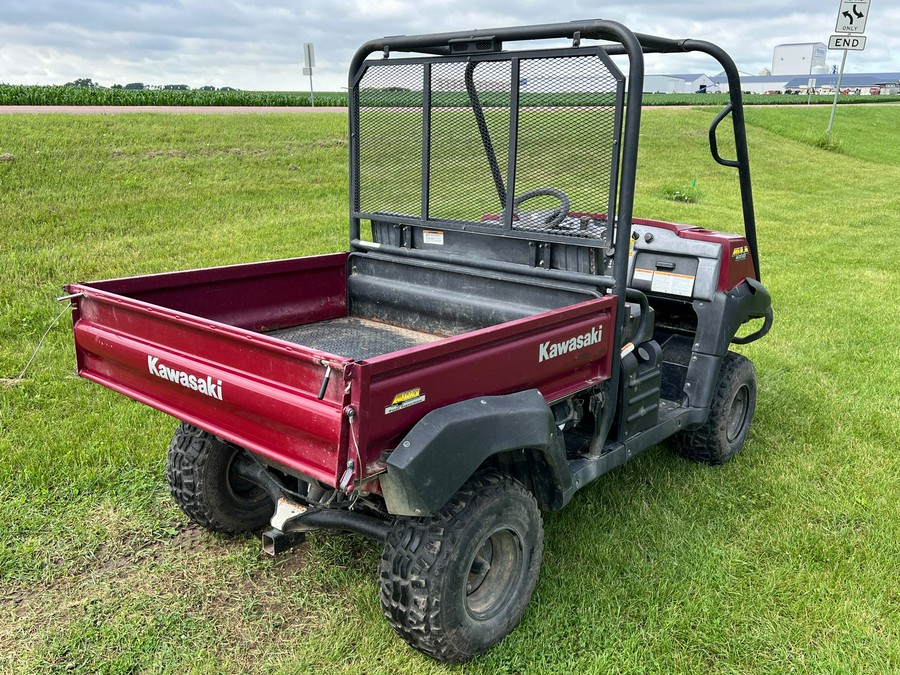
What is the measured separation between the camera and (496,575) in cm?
275

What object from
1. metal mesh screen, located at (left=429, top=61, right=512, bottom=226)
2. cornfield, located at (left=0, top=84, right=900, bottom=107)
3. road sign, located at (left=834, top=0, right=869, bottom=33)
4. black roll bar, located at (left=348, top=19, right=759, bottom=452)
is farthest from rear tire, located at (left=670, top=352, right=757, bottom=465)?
road sign, located at (left=834, top=0, right=869, bottom=33)

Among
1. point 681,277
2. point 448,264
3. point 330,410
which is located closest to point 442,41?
point 448,264

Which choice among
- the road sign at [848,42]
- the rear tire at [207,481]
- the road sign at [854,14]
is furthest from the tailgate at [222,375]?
the road sign at [854,14]

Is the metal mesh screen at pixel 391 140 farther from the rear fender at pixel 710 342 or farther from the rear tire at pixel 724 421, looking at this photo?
the rear tire at pixel 724 421

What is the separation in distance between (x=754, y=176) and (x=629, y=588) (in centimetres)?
1623

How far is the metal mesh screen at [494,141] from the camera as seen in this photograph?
2979mm

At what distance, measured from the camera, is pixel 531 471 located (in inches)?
111

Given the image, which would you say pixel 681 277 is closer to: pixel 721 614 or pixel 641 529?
pixel 641 529

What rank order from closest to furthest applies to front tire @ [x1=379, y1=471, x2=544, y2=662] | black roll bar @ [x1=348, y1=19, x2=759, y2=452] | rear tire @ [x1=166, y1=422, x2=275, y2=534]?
front tire @ [x1=379, y1=471, x2=544, y2=662] → black roll bar @ [x1=348, y1=19, x2=759, y2=452] → rear tire @ [x1=166, y1=422, x2=275, y2=534]

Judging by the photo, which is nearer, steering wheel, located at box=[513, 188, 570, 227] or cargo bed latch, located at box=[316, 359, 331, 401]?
cargo bed latch, located at box=[316, 359, 331, 401]

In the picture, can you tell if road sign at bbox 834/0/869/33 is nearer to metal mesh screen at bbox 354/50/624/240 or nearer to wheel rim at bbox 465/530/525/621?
metal mesh screen at bbox 354/50/624/240

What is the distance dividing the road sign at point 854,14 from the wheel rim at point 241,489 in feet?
54.5

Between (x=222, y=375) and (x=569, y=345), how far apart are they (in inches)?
46.2

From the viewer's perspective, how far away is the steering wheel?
3.23m
